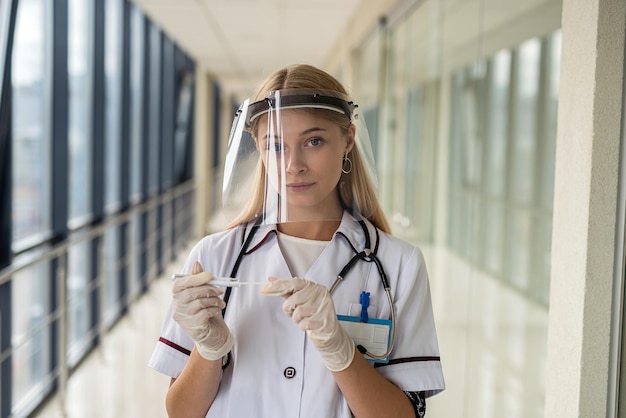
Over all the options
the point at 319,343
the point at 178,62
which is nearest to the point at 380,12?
the point at 319,343

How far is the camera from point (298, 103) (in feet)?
3.84

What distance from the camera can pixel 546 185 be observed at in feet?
6.14

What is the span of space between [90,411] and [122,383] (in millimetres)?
436

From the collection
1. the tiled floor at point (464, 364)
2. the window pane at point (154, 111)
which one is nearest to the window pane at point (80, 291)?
the tiled floor at point (464, 364)

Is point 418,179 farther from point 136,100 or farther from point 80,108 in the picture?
point 136,100

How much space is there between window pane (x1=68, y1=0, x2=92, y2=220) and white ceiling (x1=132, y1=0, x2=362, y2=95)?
0.84 metres

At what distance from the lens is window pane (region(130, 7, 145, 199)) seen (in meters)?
6.17

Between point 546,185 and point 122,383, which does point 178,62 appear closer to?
point 122,383

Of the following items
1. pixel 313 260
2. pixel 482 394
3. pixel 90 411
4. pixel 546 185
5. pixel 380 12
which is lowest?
pixel 90 411

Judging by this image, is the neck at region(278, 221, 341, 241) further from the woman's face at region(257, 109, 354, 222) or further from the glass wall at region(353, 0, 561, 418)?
the glass wall at region(353, 0, 561, 418)

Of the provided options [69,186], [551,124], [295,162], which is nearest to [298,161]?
[295,162]

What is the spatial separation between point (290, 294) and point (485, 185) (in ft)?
4.80

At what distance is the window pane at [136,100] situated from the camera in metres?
6.17

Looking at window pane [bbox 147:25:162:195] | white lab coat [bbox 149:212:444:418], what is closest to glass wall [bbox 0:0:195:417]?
window pane [bbox 147:25:162:195]
